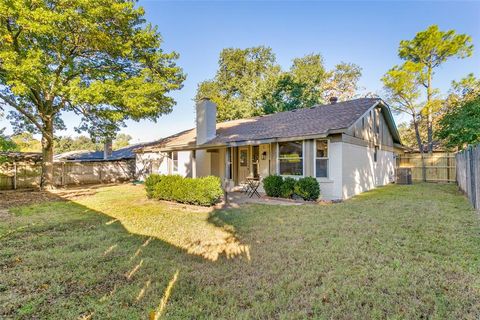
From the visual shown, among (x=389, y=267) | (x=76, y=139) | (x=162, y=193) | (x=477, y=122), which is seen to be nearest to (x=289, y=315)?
(x=389, y=267)

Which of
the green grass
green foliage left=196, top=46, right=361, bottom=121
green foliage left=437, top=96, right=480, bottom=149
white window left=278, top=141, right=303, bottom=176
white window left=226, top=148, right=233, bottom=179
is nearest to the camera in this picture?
the green grass

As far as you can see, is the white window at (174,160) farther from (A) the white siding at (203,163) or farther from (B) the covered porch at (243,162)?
(B) the covered porch at (243,162)

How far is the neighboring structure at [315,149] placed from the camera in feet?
33.6

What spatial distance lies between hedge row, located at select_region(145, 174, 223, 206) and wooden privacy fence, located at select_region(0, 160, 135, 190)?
33.9ft

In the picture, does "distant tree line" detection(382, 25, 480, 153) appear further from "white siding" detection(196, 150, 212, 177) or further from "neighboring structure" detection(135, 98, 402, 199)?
"white siding" detection(196, 150, 212, 177)

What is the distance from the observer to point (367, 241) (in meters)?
4.89

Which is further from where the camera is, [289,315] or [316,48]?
[316,48]

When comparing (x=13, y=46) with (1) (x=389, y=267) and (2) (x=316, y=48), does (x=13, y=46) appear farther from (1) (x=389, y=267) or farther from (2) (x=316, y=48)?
(2) (x=316, y=48)

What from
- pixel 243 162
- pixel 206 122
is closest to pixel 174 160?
pixel 206 122

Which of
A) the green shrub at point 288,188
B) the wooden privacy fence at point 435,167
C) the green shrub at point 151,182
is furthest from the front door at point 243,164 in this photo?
the wooden privacy fence at point 435,167

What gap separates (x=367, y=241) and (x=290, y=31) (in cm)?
1424

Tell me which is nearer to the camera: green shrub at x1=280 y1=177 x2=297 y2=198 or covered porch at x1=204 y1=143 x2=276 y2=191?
green shrub at x1=280 y1=177 x2=297 y2=198

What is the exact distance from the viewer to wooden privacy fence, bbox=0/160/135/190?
51.5ft

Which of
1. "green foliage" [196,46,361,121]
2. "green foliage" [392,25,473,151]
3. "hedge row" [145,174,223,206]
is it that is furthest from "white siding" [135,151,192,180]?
"green foliage" [392,25,473,151]
